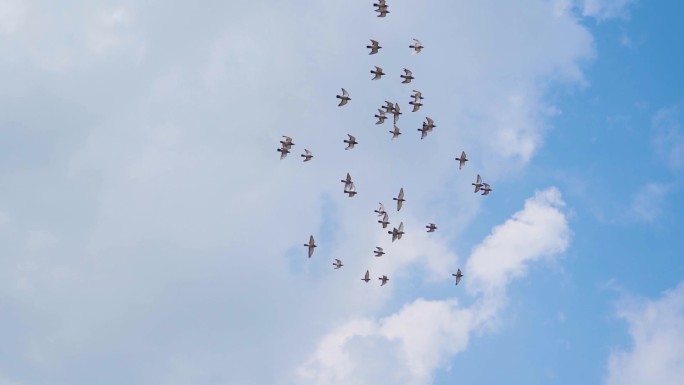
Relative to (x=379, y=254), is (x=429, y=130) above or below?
above

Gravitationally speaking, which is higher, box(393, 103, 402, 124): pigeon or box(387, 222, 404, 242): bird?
box(393, 103, 402, 124): pigeon

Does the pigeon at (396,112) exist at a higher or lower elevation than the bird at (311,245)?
higher

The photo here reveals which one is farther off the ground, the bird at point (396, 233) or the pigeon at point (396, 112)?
the pigeon at point (396, 112)

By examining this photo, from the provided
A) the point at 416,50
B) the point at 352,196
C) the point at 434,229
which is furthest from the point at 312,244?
the point at 416,50

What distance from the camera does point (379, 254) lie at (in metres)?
196

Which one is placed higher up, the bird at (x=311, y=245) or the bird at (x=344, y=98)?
the bird at (x=344, y=98)

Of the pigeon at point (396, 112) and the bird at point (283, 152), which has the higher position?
the pigeon at point (396, 112)

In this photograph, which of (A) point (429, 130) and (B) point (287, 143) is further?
(A) point (429, 130)

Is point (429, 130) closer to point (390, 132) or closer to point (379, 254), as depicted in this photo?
point (390, 132)

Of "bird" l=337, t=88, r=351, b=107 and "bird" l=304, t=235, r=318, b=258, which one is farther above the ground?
"bird" l=337, t=88, r=351, b=107

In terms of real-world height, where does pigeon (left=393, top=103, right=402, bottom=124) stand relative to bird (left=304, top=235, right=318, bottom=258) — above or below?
above

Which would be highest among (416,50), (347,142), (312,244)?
(416,50)

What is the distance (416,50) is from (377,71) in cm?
971

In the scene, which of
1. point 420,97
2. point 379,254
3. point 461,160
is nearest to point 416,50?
point 420,97
